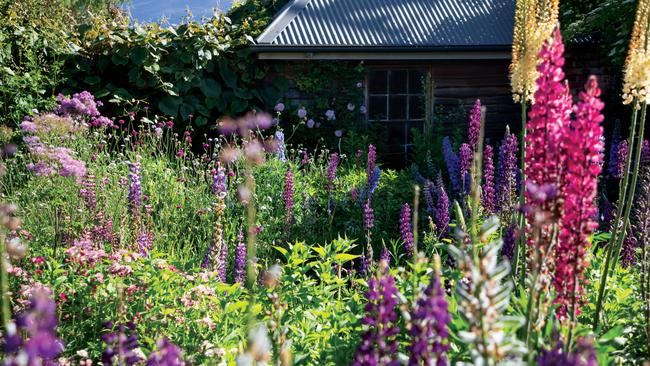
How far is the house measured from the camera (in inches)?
444

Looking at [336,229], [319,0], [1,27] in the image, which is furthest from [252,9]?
[336,229]

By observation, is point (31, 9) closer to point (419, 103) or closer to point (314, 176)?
point (314, 176)

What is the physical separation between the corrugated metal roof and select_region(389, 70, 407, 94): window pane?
0.70m

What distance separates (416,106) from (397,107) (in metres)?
0.37

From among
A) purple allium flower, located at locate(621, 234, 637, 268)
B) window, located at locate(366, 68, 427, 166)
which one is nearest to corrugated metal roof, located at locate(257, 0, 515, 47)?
window, located at locate(366, 68, 427, 166)

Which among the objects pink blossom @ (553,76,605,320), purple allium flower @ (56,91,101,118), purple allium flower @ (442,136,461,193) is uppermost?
purple allium flower @ (56,91,101,118)

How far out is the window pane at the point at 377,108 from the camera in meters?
12.1

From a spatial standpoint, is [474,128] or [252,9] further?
[252,9]

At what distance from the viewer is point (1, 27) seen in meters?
9.52

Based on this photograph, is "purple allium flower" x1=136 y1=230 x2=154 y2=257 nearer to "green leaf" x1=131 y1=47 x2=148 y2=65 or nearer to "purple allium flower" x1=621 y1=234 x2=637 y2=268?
"purple allium flower" x1=621 y1=234 x2=637 y2=268

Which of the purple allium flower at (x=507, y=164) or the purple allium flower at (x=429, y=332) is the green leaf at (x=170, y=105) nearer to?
the purple allium flower at (x=507, y=164)

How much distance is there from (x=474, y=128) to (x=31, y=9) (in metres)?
7.55

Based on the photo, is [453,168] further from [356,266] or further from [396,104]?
[396,104]

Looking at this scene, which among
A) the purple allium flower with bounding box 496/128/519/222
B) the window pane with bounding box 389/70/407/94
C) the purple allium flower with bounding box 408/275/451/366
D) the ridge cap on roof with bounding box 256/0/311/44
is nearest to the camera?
the purple allium flower with bounding box 408/275/451/366
